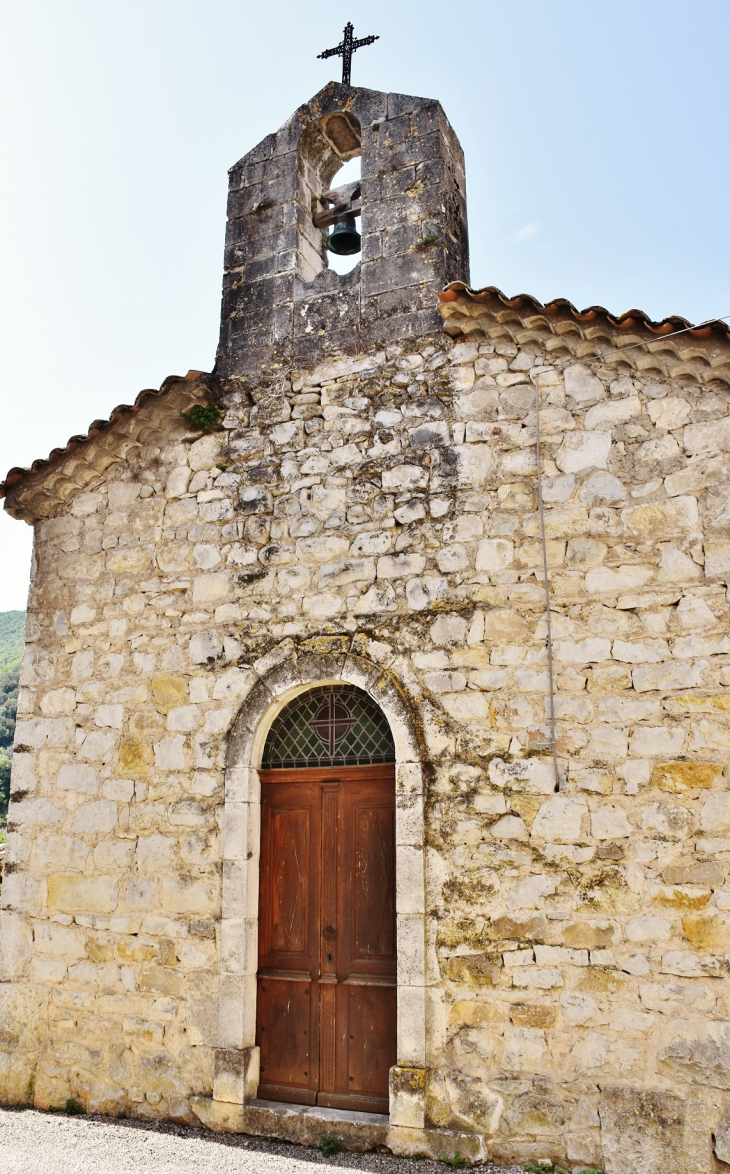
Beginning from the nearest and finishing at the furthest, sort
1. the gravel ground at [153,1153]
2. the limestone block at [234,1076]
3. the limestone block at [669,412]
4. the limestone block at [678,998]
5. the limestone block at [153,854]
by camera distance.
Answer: the limestone block at [678,998] → the gravel ground at [153,1153] → the limestone block at [669,412] → the limestone block at [234,1076] → the limestone block at [153,854]

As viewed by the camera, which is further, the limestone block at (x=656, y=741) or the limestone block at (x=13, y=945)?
the limestone block at (x=13, y=945)

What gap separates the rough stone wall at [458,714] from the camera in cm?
420

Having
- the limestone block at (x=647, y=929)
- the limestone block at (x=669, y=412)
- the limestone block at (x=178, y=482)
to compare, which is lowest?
the limestone block at (x=647, y=929)

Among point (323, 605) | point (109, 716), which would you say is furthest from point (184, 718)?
point (323, 605)

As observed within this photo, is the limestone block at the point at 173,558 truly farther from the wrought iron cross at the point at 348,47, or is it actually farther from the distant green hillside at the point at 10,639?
the distant green hillside at the point at 10,639

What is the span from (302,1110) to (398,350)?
460 centimetres

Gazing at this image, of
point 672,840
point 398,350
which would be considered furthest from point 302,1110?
point 398,350

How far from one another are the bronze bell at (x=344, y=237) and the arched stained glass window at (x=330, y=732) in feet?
10.9

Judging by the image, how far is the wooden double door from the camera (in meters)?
4.82

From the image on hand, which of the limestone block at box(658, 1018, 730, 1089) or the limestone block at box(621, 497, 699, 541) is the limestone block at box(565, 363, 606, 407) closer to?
the limestone block at box(621, 497, 699, 541)

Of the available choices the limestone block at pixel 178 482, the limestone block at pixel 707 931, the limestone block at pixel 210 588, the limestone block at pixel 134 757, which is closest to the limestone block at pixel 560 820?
the limestone block at pixel 707 931

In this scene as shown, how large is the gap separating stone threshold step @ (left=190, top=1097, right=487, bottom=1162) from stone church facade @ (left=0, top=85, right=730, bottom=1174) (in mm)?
21

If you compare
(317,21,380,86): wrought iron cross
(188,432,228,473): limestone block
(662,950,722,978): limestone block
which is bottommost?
(662,950,722,978): limestone block

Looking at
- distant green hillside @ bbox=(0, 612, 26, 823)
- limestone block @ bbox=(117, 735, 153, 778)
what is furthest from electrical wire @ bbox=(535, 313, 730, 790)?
distant green hillside @ bbox=(0, 612, 26, 823)
